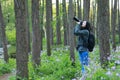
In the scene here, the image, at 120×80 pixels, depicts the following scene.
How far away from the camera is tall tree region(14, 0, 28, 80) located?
24.1 feet

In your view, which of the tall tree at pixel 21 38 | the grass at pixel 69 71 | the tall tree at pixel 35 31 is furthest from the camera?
the tall tree at pixel 35 31

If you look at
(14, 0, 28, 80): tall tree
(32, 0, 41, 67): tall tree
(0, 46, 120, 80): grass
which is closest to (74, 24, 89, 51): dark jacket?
(0, 46, 120, 80): grass

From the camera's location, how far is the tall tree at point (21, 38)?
7353mm

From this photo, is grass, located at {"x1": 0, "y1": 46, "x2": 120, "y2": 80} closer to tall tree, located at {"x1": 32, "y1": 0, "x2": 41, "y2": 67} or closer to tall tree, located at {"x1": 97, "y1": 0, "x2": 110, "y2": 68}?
tall tree, located at {"x1": 97, "y1": 0, "x2": 110, "y2": 68}

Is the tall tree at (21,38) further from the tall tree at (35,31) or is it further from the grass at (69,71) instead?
the tall tree at (35,31)

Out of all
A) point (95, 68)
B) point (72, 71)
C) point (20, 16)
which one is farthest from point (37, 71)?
point (95, 68)

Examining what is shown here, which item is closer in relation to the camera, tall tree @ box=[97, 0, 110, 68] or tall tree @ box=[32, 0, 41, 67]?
tall tree @ box=[97, 0, 110, 68]

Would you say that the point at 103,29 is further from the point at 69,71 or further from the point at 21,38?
the point at 21,38

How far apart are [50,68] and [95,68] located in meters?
4.83

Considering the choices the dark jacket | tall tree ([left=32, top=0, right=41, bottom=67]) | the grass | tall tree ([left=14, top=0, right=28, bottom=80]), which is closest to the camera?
the grass

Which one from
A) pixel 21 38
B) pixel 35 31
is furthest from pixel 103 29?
pixel 35 31

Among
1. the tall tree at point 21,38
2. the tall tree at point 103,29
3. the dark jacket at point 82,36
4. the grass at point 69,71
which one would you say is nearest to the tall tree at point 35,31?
the grass at point 69,71

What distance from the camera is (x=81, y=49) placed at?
8234 mm

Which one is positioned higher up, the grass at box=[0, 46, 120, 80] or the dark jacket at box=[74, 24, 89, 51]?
the dark jacket at box=[74, 24, 89, 51]
